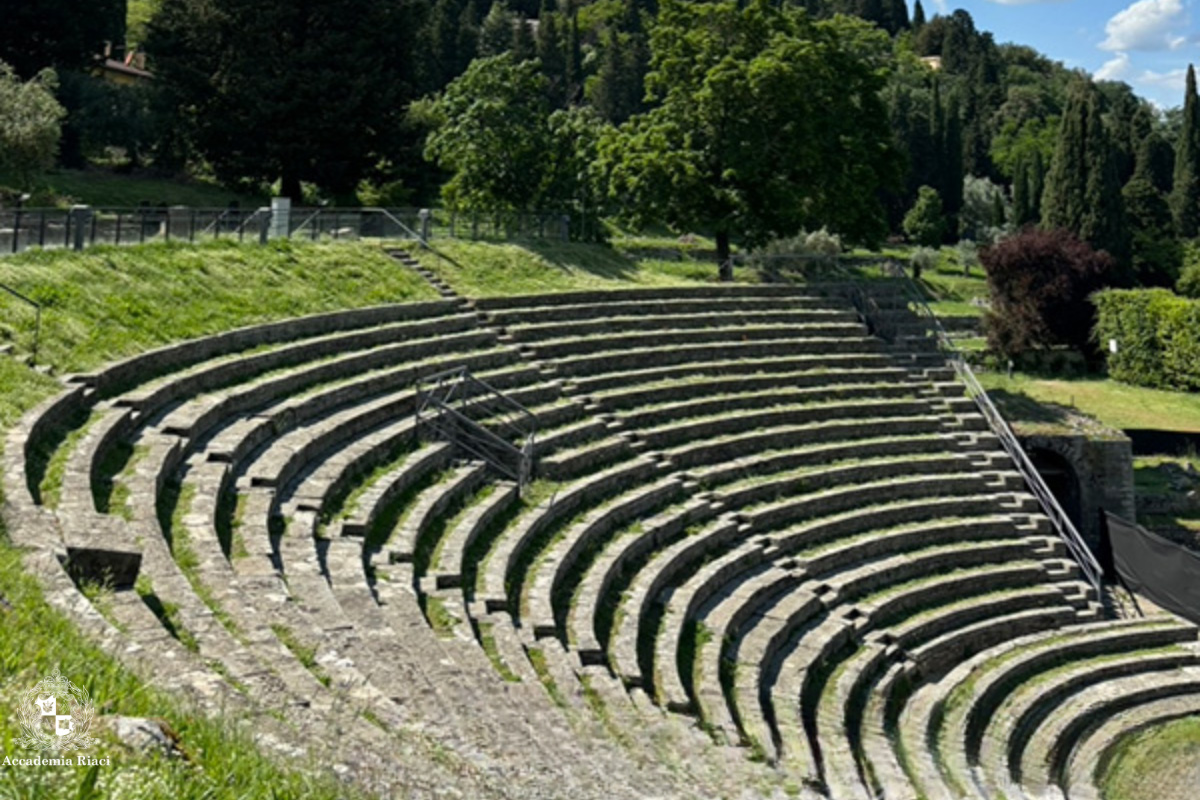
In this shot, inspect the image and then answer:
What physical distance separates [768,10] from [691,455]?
622 inches

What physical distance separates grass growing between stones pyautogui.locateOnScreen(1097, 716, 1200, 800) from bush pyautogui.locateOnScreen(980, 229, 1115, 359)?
25.0 m

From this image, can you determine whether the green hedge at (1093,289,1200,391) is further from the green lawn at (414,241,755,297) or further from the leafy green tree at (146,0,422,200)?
the leafy green tree at (146,0,422,200)

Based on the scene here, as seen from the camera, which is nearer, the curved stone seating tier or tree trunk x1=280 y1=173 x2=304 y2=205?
the curved stone seating tier

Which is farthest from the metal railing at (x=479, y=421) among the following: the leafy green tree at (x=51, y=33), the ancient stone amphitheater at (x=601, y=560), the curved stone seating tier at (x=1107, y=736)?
the leafy green tree at (x=51, y=33)

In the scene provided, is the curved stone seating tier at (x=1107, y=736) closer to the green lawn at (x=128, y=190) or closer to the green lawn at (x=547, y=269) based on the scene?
the green lawn at (x=547, y=269)

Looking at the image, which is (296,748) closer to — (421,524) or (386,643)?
(386,643)

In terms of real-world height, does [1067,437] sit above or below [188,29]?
below

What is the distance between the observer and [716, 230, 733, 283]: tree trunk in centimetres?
2930

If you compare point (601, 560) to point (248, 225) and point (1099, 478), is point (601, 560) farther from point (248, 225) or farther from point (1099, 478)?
point (1099, 478)

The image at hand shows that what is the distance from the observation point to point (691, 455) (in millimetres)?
20516

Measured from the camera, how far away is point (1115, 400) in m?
37.1

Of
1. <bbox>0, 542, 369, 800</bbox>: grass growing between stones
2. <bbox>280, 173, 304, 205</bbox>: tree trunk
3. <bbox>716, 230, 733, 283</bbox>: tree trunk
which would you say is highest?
<bbox>280, 173, 304, 205</bbox>: tree trunk

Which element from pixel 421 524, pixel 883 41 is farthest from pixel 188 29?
pixel 883 41

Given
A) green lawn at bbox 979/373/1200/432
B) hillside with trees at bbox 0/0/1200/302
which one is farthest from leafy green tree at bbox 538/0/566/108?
green lawn at bbox 979/373/1200/432
